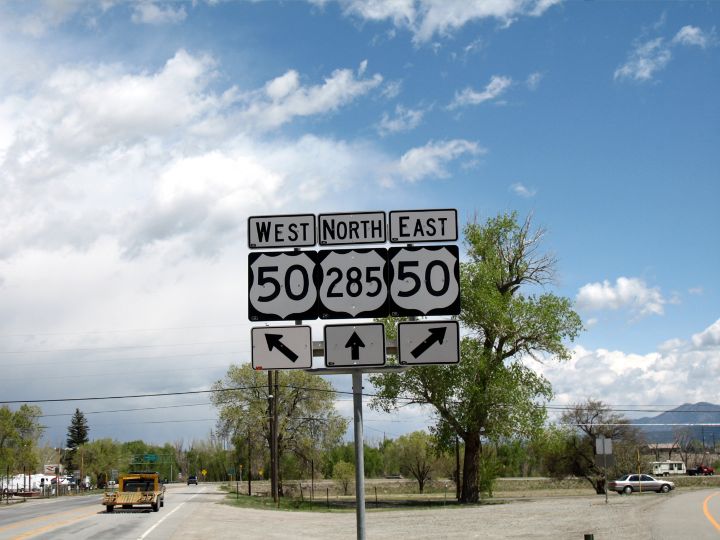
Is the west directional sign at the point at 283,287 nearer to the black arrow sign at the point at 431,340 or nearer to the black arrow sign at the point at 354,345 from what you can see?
the black arrow sign at the point at 354,345

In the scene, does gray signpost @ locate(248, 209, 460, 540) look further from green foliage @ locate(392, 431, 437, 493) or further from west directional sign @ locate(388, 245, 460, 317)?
green foliage @ locate(392, 431, 437, 493)

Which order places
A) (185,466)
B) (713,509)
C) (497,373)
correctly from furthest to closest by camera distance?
(185,466)
(497,373)
(713,509)

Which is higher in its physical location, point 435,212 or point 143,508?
point 435,212

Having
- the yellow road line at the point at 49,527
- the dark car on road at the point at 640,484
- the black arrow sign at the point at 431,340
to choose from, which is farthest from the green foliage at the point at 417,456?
the black arrow sign at the point at 431,340

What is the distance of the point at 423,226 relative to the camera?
862 cm

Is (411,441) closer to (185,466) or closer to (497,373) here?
→ (497,373)

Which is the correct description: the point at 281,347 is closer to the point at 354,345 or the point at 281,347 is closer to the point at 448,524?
the point at 354,345

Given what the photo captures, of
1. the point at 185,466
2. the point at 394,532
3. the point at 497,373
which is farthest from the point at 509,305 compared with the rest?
the point at 185,466

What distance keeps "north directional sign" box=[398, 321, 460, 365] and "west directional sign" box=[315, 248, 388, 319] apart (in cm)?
33

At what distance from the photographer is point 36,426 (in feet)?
306

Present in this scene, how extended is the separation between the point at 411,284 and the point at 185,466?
184 metres

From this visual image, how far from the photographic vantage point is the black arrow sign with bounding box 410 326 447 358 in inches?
333

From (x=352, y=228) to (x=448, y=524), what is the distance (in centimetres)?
2757

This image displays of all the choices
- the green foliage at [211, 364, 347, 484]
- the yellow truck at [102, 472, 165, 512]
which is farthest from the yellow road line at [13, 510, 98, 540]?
the green foliage at [211, 364, 347, 484]
